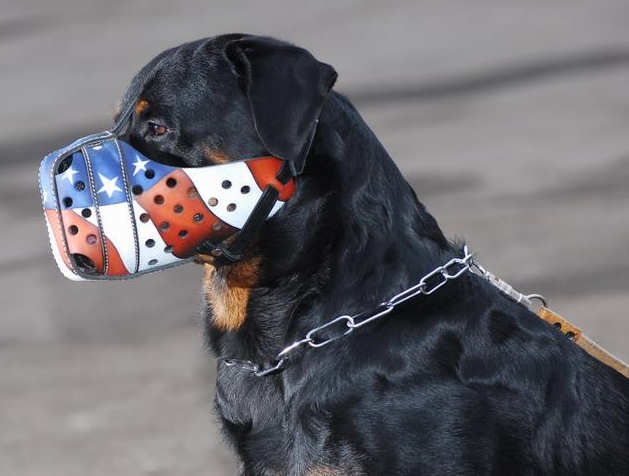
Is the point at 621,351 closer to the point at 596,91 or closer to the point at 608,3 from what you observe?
the point at 596,91

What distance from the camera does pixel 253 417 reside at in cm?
348

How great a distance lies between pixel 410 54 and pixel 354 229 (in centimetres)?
567

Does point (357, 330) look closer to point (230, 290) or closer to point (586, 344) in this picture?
point (230, 290)

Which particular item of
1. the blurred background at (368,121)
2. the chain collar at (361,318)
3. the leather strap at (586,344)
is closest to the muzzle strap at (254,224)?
the chain collar at (361,318)

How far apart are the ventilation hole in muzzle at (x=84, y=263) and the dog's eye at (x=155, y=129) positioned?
384 millimetres

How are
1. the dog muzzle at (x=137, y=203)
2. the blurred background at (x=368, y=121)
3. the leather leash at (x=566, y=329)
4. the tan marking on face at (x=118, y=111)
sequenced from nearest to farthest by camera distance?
the dog muzzle at (x=137, y=203), the tan marking on face at (x=118, y=111), the leather leash at (x=566, y=329), the blurred background at (x=368, y=121)

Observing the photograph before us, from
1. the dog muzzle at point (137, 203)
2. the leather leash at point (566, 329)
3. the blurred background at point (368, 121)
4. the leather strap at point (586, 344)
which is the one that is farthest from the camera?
the blurred background at point (368, 121)

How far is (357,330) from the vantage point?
3.38 meters

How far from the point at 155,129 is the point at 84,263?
42 centimetres

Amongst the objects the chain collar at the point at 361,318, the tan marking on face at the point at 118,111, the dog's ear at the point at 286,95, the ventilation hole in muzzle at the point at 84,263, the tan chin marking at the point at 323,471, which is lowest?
the tan chin marking at the point at 323,471

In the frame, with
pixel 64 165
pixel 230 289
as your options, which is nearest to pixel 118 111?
pixel 64 165

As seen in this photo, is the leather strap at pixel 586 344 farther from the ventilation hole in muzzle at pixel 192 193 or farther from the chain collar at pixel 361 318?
the ventilation hole in muzzle at pixel 192 193

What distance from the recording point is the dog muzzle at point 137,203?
3.25 metres

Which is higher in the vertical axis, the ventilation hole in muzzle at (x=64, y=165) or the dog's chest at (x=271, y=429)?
the ventilation hole in muzzle at (x=64, y=165)
